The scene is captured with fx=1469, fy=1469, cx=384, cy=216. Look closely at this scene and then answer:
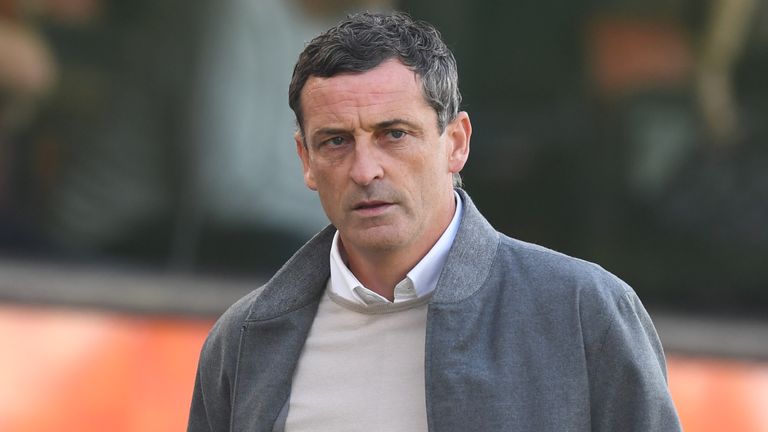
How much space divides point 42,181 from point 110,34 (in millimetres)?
812

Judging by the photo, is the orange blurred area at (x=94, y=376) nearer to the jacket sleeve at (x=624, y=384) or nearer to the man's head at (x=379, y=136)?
the man's head at (x=379, y=136)

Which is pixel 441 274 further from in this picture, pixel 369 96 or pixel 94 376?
pixel 94 376

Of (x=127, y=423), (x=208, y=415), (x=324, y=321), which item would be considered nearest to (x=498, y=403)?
(x=324, y=321)

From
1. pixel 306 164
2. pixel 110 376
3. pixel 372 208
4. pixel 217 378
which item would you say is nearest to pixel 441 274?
pixel 372 208

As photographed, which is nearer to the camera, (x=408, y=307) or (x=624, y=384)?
(x=624, y=384)

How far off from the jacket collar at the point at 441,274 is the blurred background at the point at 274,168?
A: 3666mm

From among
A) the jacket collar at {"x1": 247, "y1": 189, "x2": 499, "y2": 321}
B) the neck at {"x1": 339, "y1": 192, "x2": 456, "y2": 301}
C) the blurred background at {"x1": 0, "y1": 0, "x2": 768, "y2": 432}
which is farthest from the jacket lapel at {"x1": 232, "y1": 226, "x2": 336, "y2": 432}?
the blurred background at {"x1": 0, "y1": 0, "x2": 768, "y2": 432}

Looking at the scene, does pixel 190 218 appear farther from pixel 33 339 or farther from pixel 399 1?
pixel 399 1

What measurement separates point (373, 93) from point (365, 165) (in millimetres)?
132

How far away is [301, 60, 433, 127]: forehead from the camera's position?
265 cm

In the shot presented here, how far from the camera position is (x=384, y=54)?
269cm

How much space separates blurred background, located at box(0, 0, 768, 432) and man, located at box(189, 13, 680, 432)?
12.2ft

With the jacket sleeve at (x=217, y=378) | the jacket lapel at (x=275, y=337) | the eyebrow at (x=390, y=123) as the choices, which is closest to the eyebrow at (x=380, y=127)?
the eyebrow at (x=390, y=123)

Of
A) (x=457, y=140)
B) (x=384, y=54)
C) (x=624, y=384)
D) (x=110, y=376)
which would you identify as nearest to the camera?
(x=624, y=384)
